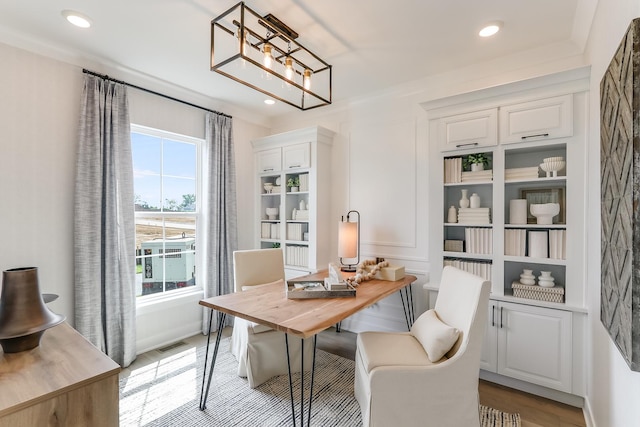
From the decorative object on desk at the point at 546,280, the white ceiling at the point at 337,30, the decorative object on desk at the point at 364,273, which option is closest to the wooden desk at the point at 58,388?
the decorative object on desk at the point at 364,273

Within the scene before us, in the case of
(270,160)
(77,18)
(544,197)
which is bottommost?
(544,197)

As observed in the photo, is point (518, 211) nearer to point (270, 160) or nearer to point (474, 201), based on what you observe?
point (474, 201)

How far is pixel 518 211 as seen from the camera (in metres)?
2.44

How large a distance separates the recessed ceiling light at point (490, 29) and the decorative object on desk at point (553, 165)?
1.02 m

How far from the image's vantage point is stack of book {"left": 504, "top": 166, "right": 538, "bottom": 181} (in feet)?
7.68

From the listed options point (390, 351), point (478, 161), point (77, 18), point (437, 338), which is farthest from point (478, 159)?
point (77, 18)

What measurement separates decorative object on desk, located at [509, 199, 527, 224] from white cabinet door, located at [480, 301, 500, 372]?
26.6 inches

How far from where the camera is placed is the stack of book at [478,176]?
2518mm

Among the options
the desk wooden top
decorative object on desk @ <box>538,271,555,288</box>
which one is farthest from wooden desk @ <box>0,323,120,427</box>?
decorative object on desk @ <box>538,271,555,288</box>

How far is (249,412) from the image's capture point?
2062 mm

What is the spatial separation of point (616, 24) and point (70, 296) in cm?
392

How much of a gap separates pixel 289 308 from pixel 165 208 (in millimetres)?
2135

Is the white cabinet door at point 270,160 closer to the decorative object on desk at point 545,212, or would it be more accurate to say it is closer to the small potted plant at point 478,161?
the small potted plant at point 478,161

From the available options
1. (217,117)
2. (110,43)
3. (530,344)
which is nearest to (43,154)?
(110,43)
